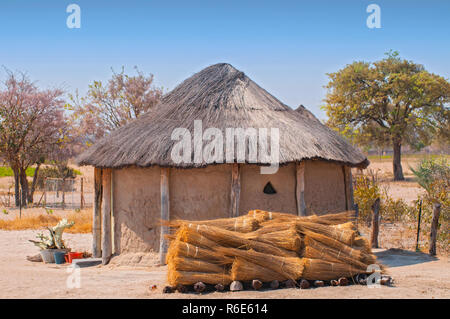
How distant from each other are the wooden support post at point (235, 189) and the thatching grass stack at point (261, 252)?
1.96 meters

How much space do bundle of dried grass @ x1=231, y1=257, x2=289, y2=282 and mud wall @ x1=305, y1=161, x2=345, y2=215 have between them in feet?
Result: 10.9

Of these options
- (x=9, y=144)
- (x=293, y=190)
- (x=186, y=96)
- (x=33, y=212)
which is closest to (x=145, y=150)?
(x=186, y=96)

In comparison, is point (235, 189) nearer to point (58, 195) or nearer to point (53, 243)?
point (53, 243)

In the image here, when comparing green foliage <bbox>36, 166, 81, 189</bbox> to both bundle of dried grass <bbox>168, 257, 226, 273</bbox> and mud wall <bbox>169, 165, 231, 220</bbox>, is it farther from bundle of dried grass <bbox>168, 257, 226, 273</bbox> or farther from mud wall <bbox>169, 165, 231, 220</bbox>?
bundle of dried grass <bbox>168, 257, 226, 273</bbox>

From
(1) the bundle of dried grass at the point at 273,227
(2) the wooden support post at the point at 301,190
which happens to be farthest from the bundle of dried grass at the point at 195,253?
(2) the wooden support post at the point at 301,190

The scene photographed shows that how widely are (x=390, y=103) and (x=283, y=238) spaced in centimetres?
2381

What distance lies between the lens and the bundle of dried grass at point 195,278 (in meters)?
6.22

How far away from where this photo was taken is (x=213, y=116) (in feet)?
31.5

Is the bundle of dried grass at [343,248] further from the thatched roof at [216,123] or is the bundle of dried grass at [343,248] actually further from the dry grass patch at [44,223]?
the dry grass patch at [44,223]

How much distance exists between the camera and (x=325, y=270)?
6.55 m

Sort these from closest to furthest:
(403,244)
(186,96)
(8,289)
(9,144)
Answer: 1. (8,289)
2. (186,96)
3. (403,244)
4. (9,144)

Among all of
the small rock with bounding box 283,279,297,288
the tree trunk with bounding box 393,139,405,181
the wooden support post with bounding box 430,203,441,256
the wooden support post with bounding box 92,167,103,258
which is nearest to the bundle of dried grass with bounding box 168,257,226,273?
the small rock with bounding box 283,279,297,288

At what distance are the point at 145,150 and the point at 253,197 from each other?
2101 millimetres
